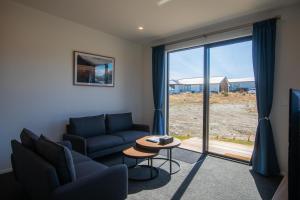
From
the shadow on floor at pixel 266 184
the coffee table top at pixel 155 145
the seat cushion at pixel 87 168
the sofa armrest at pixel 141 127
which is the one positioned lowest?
the shadow on floor at pixel 266 184

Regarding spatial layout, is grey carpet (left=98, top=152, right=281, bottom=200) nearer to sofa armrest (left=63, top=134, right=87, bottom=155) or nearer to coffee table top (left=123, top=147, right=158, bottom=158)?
coffee table top (left=123, top=147, right=158, bottom=158)

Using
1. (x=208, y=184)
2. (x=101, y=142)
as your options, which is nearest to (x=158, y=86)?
(x=101, y=142)

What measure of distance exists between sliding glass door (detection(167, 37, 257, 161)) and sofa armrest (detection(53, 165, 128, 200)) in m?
2.52

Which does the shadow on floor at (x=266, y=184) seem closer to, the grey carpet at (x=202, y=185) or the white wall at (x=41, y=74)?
the grey carpet at (x=202, y=185)

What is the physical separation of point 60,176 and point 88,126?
6.64 feet

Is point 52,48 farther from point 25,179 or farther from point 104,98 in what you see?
point 25,179

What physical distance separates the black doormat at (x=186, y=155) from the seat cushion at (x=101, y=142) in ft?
3.42

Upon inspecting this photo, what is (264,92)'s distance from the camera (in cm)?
307

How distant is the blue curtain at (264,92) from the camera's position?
3.00m

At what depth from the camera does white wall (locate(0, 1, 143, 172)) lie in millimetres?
2941

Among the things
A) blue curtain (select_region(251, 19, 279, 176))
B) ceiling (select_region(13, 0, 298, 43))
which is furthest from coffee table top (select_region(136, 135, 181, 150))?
ceiling (select_region(13, 0, 298, 43))

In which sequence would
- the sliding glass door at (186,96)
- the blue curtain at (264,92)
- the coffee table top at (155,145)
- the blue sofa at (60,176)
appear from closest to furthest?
the blue sofa at (60,176)
the coffee table top at (155,145)
the blue curtain at (264,92)
the sliding glass door at (186,96)

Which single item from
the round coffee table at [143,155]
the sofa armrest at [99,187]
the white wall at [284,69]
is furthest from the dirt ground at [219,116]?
the sofa armrest at [99,187]

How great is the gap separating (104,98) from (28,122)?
61.7 inches
